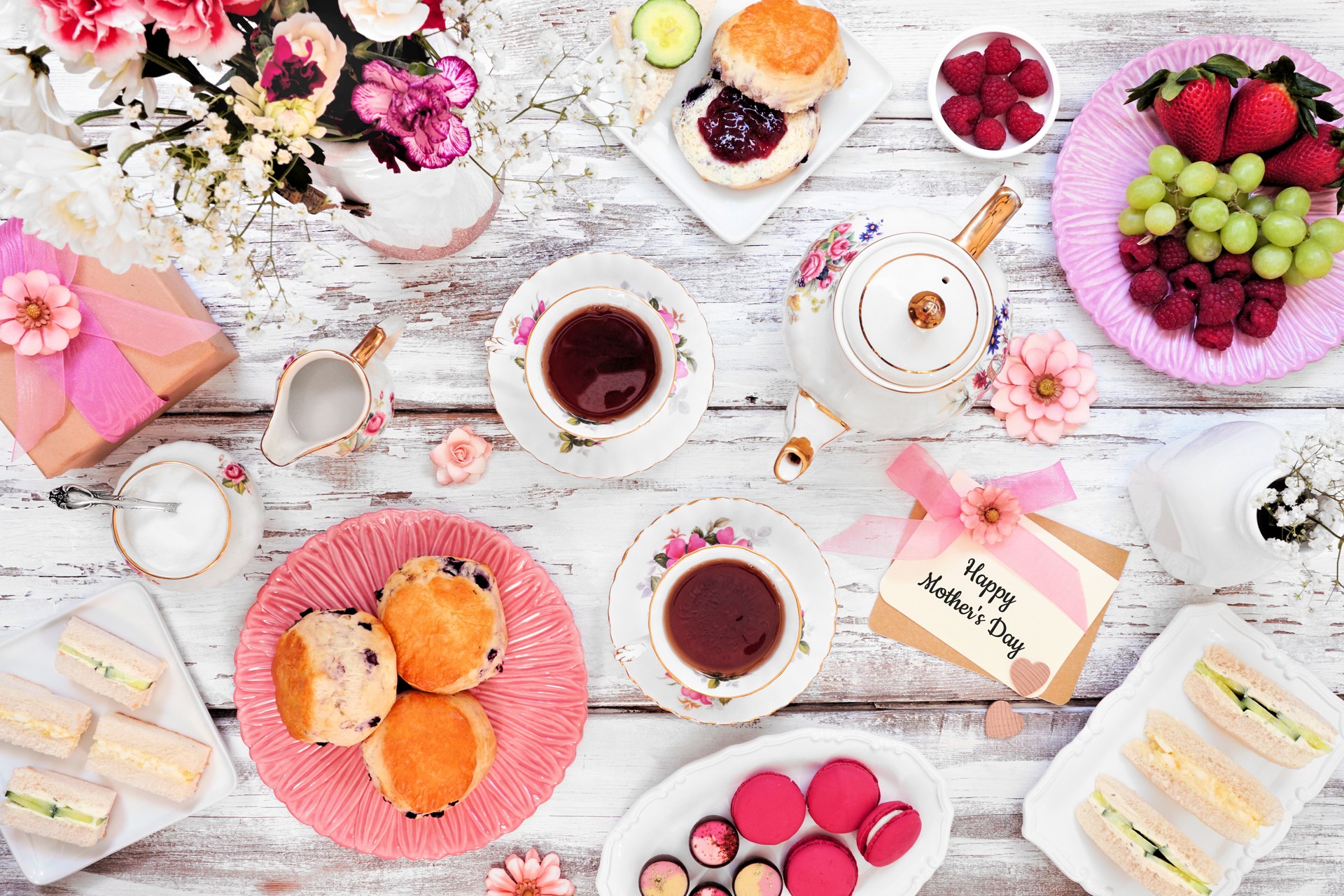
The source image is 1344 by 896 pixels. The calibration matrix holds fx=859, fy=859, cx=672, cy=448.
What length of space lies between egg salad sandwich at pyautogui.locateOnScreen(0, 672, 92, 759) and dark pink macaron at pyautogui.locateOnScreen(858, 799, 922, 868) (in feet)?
3.79

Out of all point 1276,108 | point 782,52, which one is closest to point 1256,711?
point 1276,108

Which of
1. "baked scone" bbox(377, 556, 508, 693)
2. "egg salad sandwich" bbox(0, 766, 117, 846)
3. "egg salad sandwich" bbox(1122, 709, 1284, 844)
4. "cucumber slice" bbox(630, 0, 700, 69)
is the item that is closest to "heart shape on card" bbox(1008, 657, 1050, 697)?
"egg salad sandwich" bbox(1122, 709, 1284, 844)

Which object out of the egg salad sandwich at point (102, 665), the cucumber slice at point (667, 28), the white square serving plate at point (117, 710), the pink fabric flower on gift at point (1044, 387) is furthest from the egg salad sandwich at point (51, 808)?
the pink fabric flower on gift at point (1044, 387)

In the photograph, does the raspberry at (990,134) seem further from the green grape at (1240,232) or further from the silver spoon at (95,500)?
the silver spoon at (95,500)

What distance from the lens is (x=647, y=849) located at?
1.31m

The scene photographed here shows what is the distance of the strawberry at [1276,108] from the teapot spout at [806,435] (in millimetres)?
695

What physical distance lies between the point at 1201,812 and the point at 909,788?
1.42 ft

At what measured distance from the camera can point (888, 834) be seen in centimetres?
124

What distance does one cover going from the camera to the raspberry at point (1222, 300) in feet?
3.95

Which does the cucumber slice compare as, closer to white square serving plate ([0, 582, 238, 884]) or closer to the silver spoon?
the silver spoon

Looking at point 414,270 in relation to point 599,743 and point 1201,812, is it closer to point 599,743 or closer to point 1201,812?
point 599,743

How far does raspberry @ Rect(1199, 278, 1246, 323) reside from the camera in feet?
3.95

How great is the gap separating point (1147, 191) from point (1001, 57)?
0.28 meters

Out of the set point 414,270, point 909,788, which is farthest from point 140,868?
point 909,788
